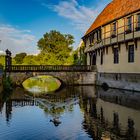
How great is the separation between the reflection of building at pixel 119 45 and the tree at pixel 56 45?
30086 millimetres

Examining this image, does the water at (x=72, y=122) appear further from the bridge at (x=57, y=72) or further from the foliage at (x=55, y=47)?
the foliage at (x=55, y=47)

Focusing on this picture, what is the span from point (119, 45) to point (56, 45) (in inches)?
1584

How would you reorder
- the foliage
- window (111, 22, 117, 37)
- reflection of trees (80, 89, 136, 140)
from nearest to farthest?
reflection of trees (80, 89, 136, 140) < window (111, 22, 117, 37) < the foliage

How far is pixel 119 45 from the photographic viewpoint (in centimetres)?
3281

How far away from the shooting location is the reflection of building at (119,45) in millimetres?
29469

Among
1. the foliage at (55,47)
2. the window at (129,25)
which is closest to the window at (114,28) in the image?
the window at (129,25)

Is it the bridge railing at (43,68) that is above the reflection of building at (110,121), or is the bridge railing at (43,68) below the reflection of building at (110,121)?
above

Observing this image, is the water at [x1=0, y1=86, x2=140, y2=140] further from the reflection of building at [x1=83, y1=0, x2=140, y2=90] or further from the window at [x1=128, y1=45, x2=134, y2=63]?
the window at [x1=128, y1=45, x2=134, y2=63]

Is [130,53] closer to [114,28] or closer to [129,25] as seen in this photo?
[129,25]

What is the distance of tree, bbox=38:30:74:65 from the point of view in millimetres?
71300

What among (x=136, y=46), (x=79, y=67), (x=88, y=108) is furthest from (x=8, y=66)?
(x=88, y=108)

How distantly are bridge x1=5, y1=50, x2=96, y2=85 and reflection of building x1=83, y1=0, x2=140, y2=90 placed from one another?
2.04 metres

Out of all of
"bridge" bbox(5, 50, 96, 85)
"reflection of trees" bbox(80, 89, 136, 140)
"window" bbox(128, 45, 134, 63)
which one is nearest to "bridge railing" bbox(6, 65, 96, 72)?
"bridge" bbox(5, 50, 96, 85)

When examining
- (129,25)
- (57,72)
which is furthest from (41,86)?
(129,25)
